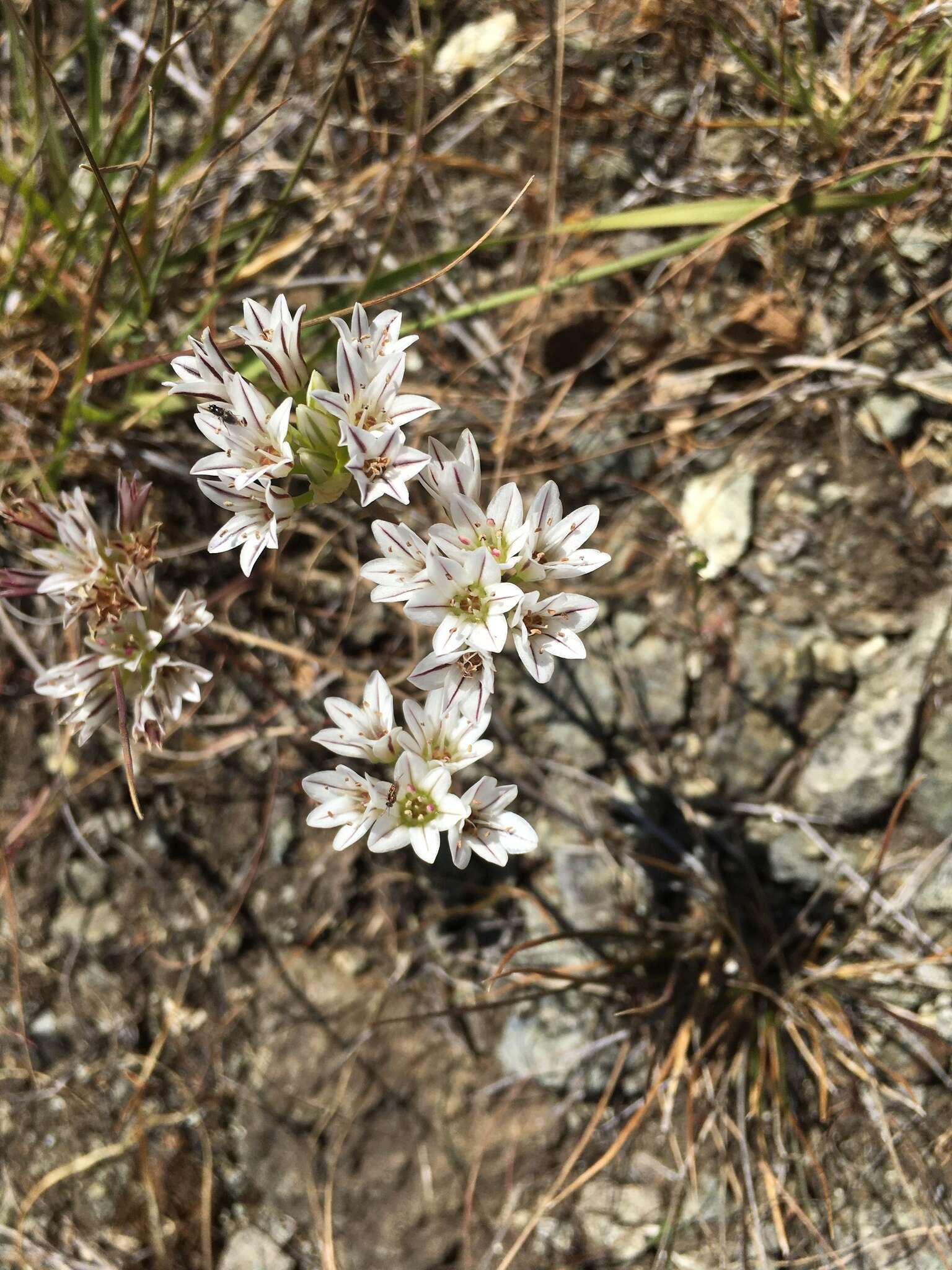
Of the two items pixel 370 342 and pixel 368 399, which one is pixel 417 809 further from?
pixel 370 342

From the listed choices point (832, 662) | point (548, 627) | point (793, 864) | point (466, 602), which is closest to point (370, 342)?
point (466, 602)

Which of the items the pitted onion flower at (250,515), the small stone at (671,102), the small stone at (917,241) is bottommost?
the pitted onion flower at (250,515)

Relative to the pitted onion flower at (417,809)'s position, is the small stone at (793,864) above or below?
below

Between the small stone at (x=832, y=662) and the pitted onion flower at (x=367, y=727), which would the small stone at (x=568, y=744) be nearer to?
the small stone at (x=832, y=662)

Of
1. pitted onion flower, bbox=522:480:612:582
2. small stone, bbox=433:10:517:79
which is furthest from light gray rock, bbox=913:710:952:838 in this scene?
small stone, bbox=433:10:517:79

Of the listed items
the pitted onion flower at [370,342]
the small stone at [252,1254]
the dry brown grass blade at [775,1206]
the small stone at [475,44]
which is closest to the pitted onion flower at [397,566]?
the pitted onion flower at [370,342]

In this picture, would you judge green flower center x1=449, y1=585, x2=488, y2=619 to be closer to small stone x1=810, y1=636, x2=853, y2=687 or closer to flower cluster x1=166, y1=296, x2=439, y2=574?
flower cluster x1=166, y1=296, x2=439, y2=574
